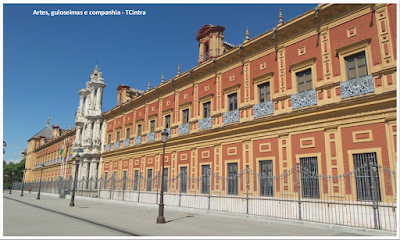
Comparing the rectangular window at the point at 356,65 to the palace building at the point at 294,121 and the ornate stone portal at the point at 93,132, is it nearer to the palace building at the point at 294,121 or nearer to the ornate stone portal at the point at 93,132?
the palace building at the point at 294,121

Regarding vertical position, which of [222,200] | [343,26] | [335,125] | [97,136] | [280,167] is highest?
[343,26]

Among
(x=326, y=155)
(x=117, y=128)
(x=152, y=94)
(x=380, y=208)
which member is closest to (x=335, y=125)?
(x=326, y=155)

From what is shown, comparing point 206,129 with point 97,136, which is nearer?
point 206,129

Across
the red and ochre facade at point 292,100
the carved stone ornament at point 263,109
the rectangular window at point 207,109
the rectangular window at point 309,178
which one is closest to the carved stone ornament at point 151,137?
the red and ochre facade at point 292,100

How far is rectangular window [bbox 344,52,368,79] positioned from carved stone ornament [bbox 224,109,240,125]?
5511 mm

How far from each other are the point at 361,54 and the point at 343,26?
1.40m

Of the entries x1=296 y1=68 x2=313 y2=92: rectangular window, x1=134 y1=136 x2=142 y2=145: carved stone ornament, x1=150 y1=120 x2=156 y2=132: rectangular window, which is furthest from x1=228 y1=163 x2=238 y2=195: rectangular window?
x1=134 y1=136 x2=142 y2=145: carved stone ornament

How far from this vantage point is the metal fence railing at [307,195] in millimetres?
9055

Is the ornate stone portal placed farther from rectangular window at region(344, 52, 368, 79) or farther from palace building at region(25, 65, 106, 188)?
rectangular window at region(344, 52, 368, 79)

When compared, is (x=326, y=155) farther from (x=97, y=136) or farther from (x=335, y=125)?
(x=97, y=136)

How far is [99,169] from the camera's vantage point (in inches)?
1126

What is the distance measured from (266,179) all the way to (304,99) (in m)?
3.82

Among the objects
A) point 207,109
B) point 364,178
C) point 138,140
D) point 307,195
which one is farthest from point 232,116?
point 138,140

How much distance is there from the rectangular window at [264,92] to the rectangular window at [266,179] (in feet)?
9.60
